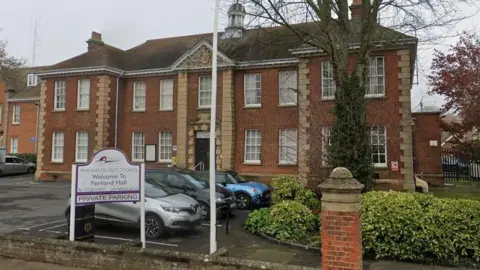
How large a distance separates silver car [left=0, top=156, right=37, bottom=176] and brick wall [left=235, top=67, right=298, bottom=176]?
2037cm

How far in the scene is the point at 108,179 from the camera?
870 cm

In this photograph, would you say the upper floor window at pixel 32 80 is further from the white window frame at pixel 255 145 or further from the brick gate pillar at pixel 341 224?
the brick gate pillar at pixel 341 224

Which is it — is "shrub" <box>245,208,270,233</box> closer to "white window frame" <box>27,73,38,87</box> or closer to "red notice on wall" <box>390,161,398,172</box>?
"red notice on wall" <box>390,161,398,172</box>

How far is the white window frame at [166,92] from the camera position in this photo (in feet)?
87.7

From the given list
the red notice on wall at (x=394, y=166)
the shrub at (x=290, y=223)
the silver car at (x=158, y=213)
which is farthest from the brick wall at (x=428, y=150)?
the silver car at (x=158, y=213)

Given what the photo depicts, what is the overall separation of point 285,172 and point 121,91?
12.5 metres

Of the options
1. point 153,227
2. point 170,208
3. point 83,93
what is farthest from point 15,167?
point 170,208

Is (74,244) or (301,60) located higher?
(301,60)

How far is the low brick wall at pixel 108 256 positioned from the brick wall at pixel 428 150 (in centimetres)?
2109

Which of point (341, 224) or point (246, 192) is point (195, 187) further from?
point (341, 224)

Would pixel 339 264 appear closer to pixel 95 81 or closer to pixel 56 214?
pixel 56 214

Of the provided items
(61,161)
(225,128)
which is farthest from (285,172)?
(61,161)

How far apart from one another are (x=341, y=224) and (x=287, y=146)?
58.6 ft

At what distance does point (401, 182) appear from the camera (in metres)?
20.0
